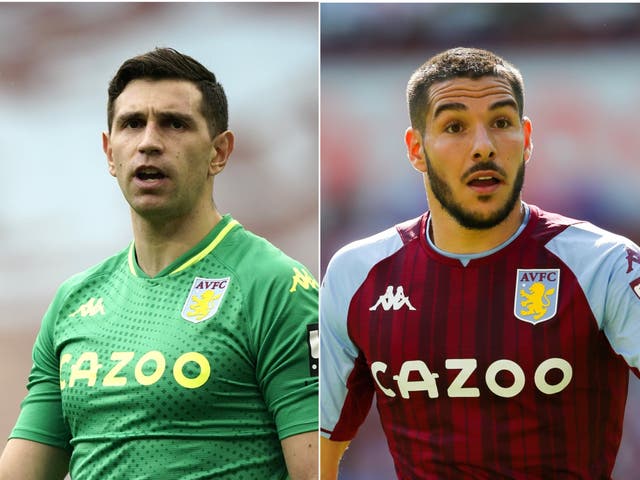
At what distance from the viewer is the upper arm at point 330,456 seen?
8.19 ft

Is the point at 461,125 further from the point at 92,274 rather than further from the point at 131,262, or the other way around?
the point at 92,274

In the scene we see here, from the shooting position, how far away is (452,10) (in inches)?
101

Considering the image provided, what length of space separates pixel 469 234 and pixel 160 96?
3.14 ft

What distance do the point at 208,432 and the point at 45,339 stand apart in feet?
2.00

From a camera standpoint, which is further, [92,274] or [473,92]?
[92,274]

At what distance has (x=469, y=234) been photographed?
2.51 m

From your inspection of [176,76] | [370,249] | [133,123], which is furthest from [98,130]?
[370,249]

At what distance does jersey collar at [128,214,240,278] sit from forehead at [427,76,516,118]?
2.24 feet

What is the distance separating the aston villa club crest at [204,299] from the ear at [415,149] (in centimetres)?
64

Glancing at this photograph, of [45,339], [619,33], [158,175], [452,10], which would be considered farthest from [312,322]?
[619,33]

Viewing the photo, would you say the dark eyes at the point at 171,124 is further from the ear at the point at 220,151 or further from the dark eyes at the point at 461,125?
the dark eyes at the point at 461,125

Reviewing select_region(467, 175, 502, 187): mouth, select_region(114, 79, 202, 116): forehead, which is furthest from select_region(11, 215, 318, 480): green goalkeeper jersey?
select_region(467, 175, 502, 187): mouth

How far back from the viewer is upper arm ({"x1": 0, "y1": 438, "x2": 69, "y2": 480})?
244 centimetres

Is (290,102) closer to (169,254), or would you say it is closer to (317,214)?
(317,214)
